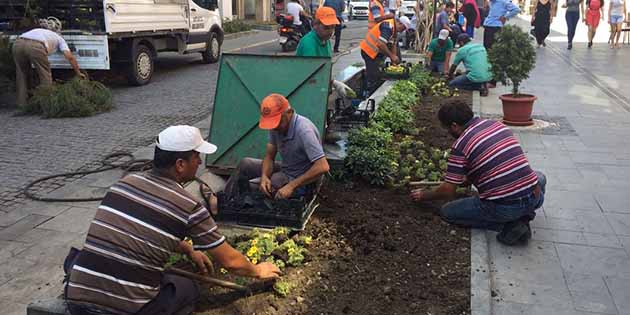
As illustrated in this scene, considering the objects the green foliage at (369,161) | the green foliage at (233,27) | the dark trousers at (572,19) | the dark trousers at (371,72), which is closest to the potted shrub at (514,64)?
the dark trousers at (371,72)

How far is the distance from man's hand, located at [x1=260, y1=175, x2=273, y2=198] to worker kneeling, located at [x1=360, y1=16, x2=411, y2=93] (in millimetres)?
5858

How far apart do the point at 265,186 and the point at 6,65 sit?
7.58m

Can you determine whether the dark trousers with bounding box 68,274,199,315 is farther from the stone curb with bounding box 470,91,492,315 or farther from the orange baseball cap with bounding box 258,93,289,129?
the stone curb with bounding box 470,91,492,315

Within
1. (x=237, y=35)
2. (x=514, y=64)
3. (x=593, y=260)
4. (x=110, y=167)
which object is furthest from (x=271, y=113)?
(x=237, y=35)

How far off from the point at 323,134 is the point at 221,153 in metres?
1.09

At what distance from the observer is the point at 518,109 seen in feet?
27.4

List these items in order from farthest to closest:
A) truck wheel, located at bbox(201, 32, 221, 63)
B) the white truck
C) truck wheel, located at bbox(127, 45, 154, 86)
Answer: truck wheel, located at bbox(201, 32, 221, 63)
truck wheel, located at bbox(127, 45, 154, 86)
the white truck

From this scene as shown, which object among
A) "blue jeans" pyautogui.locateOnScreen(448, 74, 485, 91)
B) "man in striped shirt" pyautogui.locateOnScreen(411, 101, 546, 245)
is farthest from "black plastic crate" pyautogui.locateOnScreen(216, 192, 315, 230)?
"blue jeans" pyautogui.locateOnScreen(448, 74, 485, 91)

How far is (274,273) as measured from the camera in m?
3.57

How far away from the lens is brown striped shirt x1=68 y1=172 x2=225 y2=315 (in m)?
2.80

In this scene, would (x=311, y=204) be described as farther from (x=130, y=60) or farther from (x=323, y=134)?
(x=130, y=60)

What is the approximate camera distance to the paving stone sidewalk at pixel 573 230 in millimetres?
3775

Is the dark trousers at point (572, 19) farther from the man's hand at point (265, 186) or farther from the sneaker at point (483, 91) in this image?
the man's hand at point (265, 186)

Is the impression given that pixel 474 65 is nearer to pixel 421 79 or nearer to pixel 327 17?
pixel 421 79
